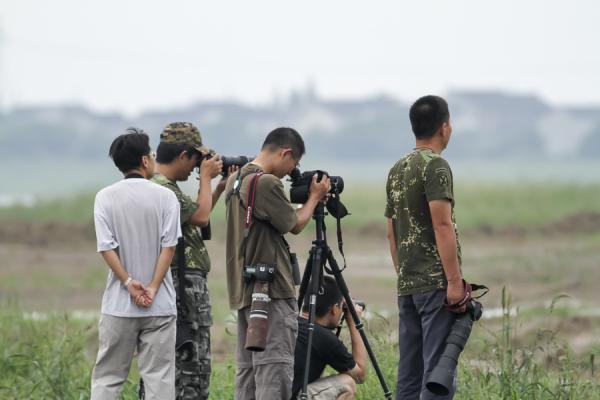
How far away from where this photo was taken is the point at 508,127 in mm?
145125

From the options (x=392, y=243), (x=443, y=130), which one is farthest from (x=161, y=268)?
(x=443, y=130)

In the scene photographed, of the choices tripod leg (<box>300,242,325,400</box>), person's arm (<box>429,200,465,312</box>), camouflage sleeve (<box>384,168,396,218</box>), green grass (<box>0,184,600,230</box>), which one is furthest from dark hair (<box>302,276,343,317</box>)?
green grass (<box>0,184,600,230</box>)

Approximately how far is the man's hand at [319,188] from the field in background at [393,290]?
1.23 m

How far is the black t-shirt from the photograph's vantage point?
6.07 meters

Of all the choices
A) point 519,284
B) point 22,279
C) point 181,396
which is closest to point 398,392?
point 181,396

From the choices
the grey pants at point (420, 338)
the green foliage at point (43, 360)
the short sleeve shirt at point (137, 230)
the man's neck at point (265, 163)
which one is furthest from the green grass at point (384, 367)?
the short sleeve shirt at point (137, 230)

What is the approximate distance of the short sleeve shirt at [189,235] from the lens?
20.3 feet

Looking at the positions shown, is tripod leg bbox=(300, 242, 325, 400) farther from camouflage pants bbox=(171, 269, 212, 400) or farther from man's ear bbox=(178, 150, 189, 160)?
man's ear bbox=(178, 150, 189, 160)

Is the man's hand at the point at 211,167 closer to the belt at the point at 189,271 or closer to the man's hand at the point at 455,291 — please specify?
the belt at the point at 189,271

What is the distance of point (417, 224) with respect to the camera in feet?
18.3

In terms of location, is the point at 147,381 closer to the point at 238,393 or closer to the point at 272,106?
the point at 238,393

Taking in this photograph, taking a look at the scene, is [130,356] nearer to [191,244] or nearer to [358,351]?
[191,244]

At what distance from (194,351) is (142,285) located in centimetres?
74

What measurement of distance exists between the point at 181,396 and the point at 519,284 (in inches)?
483
